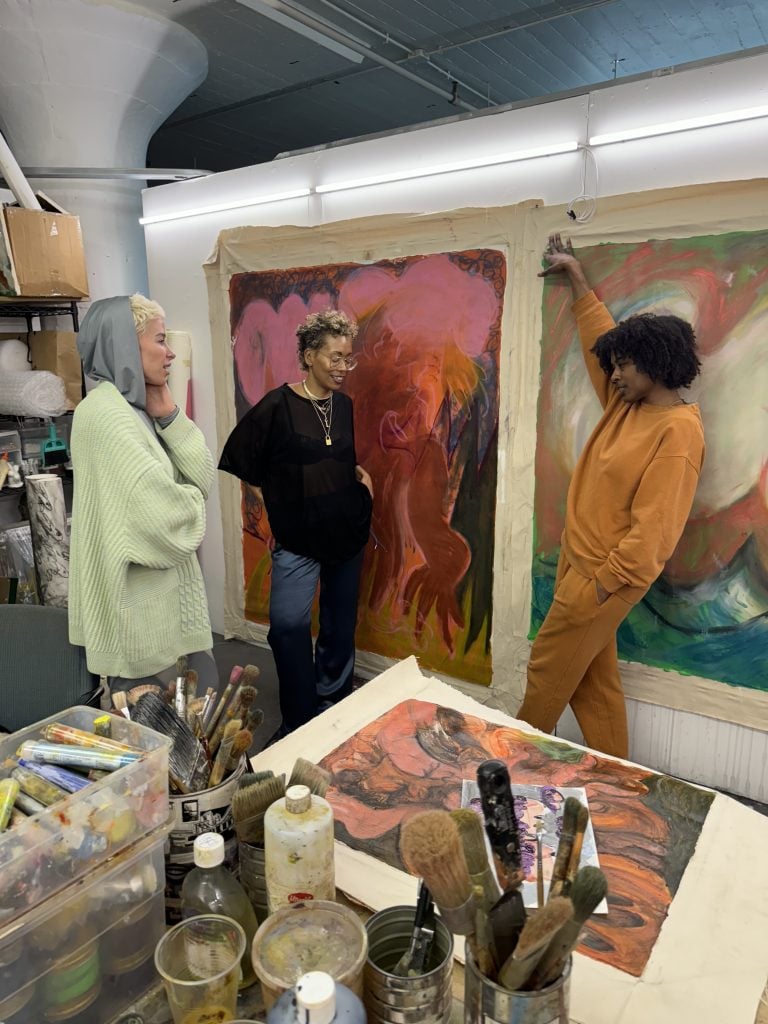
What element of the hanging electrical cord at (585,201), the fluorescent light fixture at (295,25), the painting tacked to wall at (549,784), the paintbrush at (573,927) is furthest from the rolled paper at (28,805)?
the fluorescent light fixture at (295,25)

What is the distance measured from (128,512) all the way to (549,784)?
115 centimetres

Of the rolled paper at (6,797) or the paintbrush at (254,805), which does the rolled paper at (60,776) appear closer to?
the rolled paper at (6,797)

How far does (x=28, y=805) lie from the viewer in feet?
2.90

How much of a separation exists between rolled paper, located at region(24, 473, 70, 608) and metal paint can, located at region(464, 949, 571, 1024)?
3196 millimetres

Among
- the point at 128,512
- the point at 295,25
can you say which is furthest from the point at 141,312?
the point at 295,25

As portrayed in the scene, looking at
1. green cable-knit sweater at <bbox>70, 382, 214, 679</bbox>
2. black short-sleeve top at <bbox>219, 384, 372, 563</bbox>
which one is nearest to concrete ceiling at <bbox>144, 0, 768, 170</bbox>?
black short-sleeve top at <bbox>219, 384, 372, 563</bbox>

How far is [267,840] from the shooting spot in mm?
853

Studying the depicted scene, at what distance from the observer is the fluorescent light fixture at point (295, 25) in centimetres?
318

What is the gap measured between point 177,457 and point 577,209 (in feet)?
5.06

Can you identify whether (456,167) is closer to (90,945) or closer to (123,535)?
Answer: (123,535)

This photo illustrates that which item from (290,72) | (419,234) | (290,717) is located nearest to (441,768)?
(290,717)

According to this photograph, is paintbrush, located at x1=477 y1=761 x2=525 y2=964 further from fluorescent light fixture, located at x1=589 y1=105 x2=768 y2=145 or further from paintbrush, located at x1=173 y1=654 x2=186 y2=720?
fluorescent light fixture, located at x1=589 y1=105 x2=768 y2=145

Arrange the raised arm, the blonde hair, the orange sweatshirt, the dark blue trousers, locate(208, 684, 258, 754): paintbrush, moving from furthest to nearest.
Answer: the dark blue trousers
the raised arm
the orange sweatshirt
the blonde hair
locate(208, 684, 258, 754): paintbrush

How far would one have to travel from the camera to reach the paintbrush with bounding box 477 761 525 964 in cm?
70
